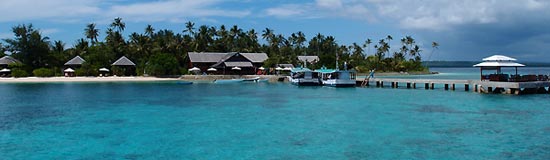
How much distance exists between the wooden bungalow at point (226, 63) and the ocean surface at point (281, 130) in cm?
4451

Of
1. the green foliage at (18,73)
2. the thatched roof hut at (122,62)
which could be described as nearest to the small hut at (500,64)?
the thatched roof hut at (122,62)

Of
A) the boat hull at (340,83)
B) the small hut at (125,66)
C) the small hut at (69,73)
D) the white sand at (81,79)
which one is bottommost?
the boat hull at (340,83)

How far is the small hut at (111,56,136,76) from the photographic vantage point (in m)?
74.3

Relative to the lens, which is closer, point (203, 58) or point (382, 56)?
point (203, 58)

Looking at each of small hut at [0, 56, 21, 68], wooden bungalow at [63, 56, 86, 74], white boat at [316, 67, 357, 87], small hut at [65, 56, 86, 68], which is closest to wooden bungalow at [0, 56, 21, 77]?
small hut at [0, 56, 21, 68]

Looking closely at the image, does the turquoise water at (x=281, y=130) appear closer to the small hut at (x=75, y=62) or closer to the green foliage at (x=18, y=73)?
the green foliage at (x=18, y=73)

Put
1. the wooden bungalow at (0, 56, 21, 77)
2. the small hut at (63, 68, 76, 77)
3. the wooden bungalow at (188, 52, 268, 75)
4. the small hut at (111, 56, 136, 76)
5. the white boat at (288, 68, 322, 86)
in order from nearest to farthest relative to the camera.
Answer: the white boat at (288, 68, 322, 86), the small hut at (63, 68, 76, 77), the wooden bungalow at (0, 56, 21, 77), the small hut at (111, 56, 136, 76), the wooden bungalow at (188, 52, 268, 75)

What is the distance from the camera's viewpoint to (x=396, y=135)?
18938 millimetres

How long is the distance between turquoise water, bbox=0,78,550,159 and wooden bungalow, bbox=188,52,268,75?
44.5 meters

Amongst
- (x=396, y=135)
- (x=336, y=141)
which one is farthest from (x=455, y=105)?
(x=336, y=141)

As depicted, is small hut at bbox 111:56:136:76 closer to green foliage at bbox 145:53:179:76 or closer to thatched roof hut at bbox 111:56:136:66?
thatched roof hut at bbox 111:56:136:66

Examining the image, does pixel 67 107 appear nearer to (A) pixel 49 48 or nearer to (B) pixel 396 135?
(B) pixel 396 135

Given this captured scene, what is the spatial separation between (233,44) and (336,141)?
263ft

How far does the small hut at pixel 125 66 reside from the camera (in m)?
74.3
